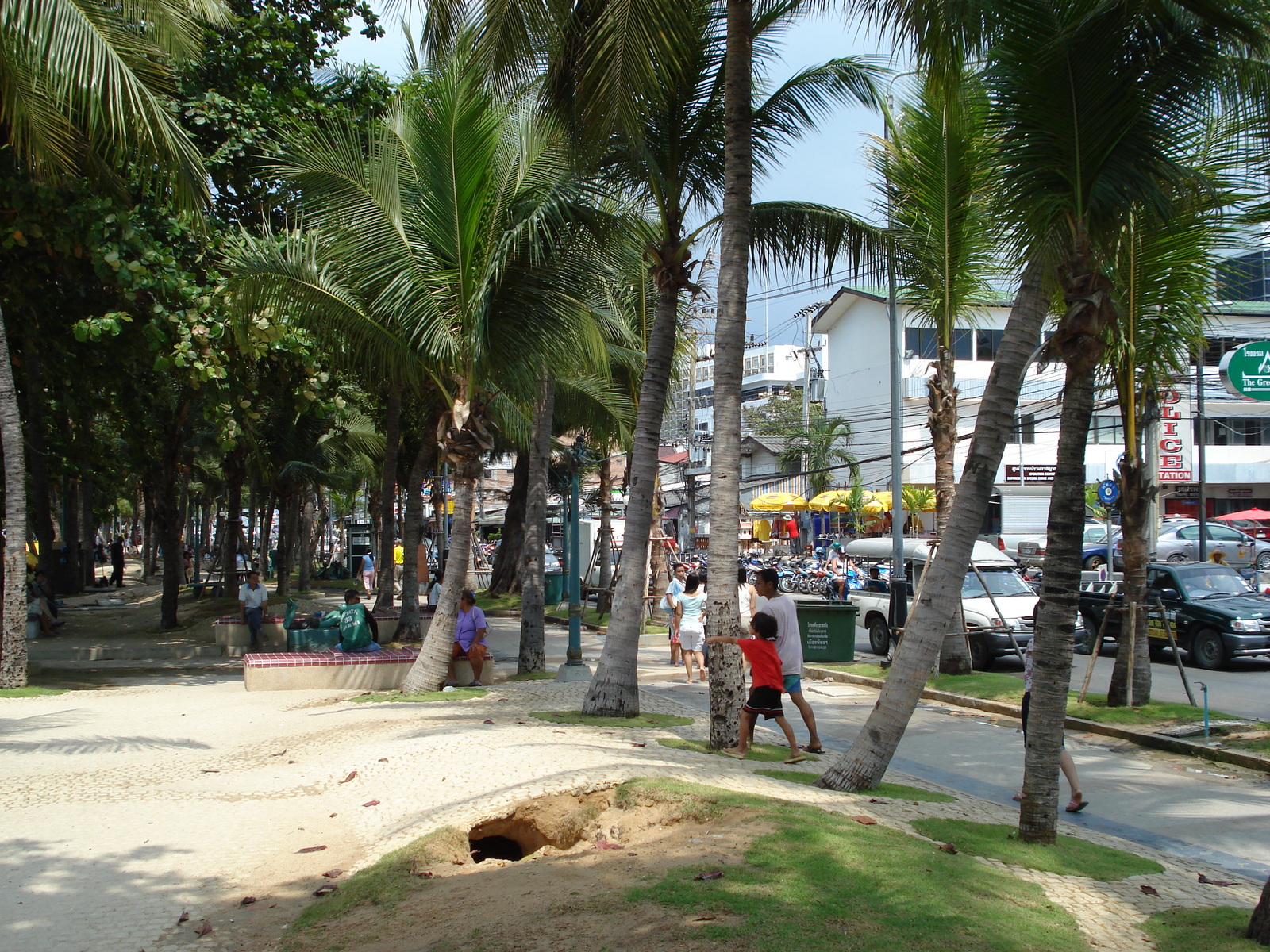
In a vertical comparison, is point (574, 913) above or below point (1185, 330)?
below

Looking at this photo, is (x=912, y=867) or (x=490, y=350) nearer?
(x=912, y=867)

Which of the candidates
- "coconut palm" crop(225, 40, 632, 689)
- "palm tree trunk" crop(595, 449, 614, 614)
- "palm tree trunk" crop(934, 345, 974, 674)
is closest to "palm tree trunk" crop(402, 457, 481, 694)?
"coconut palm" crop(225, 40, 632, 689)

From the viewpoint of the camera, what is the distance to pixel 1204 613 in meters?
16.5

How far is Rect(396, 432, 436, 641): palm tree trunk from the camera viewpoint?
17.9 m

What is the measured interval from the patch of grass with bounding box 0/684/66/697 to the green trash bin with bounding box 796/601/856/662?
11300 mm

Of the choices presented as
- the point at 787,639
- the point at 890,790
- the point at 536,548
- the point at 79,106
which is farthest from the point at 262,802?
the point at 79,106

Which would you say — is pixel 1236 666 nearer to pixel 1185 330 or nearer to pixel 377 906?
pixel 1185 330

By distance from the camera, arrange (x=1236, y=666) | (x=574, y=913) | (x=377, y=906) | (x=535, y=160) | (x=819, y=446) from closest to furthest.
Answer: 1. (x=574, y=913)
2. (x=377, y=906)
3. (x=535, y=160)
4. (x=1236, y=666)
5. (x=819, y=446)

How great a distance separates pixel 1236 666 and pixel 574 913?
53.5 feet

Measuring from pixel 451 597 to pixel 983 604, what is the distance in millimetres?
9553

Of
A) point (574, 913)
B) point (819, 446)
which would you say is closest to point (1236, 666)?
point (574, 913)

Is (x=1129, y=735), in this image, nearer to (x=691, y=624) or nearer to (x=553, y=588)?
(x=691, y=624)

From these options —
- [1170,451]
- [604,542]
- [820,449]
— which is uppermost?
[820,449]

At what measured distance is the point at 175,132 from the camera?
464 inches
